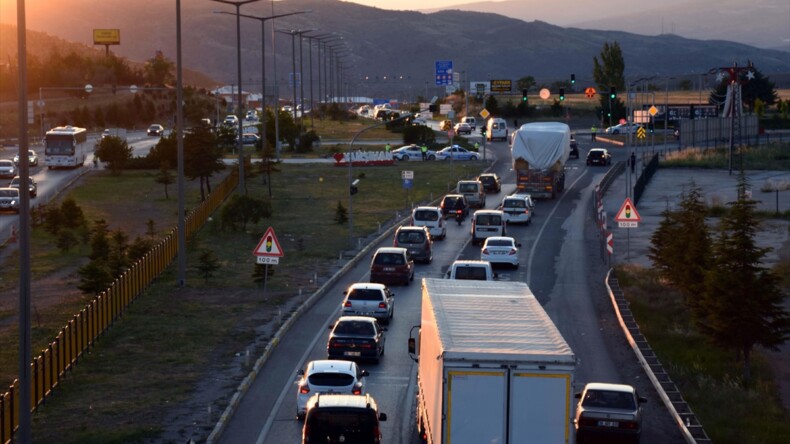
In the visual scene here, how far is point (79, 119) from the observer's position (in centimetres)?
14362

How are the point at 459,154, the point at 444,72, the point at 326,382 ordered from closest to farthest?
the point at 326,382 < the point at 459,154 < the point at 444,72

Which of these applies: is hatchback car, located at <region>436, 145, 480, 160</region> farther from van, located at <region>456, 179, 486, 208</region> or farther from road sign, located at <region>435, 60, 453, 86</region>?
road sign, located at <region>435, 60, 453, 86</region>

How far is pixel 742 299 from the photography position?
1190 inches

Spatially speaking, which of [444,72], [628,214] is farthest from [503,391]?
[444,72]

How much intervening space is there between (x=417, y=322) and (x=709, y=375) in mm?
9367

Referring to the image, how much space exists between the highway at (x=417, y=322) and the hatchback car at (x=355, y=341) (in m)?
0.48

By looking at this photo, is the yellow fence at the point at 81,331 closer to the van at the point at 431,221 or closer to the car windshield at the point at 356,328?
the car windshield at the point at 356,328

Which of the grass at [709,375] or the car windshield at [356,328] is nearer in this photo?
the grass at [709,375]

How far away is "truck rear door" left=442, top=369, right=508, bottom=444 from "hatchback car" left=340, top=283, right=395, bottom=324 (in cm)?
1846

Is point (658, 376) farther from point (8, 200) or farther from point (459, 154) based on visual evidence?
point (459, 154)

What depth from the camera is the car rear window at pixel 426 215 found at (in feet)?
178

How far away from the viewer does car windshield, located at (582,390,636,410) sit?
2231 centimetres

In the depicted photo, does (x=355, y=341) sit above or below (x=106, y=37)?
below

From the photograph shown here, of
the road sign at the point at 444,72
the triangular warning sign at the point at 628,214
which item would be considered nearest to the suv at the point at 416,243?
the triangular warning sign at the point at 628,214
